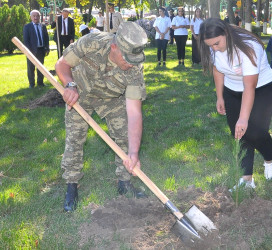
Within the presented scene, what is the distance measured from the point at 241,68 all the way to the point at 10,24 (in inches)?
757

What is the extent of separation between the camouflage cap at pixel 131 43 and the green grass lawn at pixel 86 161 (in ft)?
4.99

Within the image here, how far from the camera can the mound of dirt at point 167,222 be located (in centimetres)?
324

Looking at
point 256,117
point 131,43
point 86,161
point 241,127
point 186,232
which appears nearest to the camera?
point 131,43

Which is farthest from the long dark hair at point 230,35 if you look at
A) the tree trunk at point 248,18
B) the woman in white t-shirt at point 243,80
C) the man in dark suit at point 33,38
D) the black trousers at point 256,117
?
the tree trunk at point 248,18

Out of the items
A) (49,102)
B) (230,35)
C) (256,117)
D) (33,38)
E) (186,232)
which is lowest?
(49,102)

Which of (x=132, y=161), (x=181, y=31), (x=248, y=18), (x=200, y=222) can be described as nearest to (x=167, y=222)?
(x=200, y=222)

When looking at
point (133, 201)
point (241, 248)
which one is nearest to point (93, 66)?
point (133, 201)

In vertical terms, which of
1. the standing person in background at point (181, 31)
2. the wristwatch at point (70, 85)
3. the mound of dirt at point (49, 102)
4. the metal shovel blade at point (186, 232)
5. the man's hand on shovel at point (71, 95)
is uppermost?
the wristwatch at point (70, 85)

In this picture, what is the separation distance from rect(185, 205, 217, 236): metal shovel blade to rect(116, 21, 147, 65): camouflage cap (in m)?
1.27

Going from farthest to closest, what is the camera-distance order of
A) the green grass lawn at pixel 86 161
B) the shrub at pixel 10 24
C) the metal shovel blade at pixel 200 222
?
1. the shrub at pixel 10 24
2. the green grass lawn at pixel 86 161
3. the metal shovel blade at pixel 200 222

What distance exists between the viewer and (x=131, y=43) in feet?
9.89

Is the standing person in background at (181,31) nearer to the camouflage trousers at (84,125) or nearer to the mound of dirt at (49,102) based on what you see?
the mound of dirt at (49,102)

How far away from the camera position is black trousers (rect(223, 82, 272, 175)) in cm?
387

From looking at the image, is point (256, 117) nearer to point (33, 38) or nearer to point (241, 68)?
point (241, 68)
